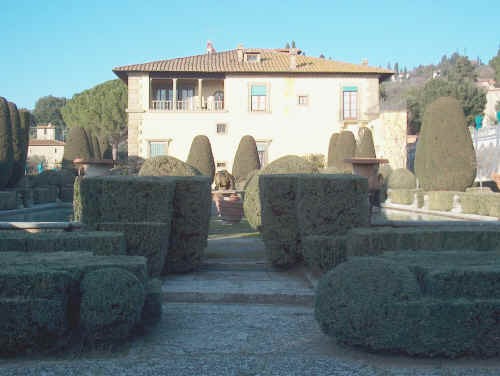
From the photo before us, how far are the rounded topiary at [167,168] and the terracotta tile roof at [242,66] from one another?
2008 cm

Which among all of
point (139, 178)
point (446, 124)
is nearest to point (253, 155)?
point (446, 124)

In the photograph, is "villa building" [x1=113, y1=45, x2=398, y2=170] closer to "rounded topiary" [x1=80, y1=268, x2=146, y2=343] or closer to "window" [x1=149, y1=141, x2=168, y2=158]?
"window" [x1=149, y1=141, x2=168, y2=158]

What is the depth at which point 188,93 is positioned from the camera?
3056cm

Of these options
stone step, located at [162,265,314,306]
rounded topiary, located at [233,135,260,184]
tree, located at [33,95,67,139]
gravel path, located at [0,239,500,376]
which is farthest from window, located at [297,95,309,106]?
tree, located at [33,95,67,139]

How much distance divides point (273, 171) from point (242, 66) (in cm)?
2070

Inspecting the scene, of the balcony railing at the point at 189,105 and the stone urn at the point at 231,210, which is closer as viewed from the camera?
the stone urn at the point at 231,210

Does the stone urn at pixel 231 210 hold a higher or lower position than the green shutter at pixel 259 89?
lower

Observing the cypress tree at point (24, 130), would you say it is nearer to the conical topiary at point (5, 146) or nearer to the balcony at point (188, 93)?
the conical topiary at point (5, 146)

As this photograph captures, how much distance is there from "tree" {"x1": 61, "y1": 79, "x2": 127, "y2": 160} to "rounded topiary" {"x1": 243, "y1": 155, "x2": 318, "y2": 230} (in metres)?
31.0

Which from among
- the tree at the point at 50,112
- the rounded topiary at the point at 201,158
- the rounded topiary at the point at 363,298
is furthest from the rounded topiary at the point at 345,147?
the tree at the point at 50,112

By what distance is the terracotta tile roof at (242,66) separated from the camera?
2837cm

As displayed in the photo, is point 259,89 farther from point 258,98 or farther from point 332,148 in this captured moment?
point 332,148

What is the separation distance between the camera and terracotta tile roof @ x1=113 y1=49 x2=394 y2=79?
28.4 metres

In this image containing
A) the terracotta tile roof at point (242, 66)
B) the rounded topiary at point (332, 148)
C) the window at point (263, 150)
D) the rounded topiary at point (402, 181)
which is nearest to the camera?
the rounded topiary at point (402, 181)
